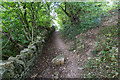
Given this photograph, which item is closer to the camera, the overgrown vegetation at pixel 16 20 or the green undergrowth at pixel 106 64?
the green undergrowth at pixel 106 64

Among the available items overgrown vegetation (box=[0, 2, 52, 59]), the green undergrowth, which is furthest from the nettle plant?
overgrown vegetation (box=[0, 2, 52, 59])

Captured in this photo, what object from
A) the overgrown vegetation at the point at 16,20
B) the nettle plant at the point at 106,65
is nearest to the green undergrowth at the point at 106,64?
the nettle plant at the point at 106,65

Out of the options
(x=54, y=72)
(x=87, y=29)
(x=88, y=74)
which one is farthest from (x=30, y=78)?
(x=87, y=29)

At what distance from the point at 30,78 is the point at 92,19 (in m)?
6.35

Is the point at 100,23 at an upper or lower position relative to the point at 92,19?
lower

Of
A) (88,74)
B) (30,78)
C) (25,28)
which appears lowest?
(30,78)

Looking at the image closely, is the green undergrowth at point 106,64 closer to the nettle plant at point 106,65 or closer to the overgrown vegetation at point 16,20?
the nettle plant at point 106,65

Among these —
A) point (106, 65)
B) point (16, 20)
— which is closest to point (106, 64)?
point (106, 65)

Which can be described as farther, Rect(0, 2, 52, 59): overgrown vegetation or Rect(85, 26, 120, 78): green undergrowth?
Rect(0, 2, 52, 59): overgrown vegetation

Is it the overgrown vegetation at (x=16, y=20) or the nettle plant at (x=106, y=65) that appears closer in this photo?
the nettle plant at (x=106, y=65)

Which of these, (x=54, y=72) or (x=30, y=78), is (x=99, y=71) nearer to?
(x=54, y=72)

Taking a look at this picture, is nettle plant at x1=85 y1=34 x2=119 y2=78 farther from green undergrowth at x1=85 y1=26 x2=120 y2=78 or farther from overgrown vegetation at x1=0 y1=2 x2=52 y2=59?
overgrown vegetation at x1=0 y1=2 x2=52 y2=59

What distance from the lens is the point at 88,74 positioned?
331 centimetres

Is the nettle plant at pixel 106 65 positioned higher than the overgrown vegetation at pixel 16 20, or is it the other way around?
the overgrown vegetation at pixel 16 20
